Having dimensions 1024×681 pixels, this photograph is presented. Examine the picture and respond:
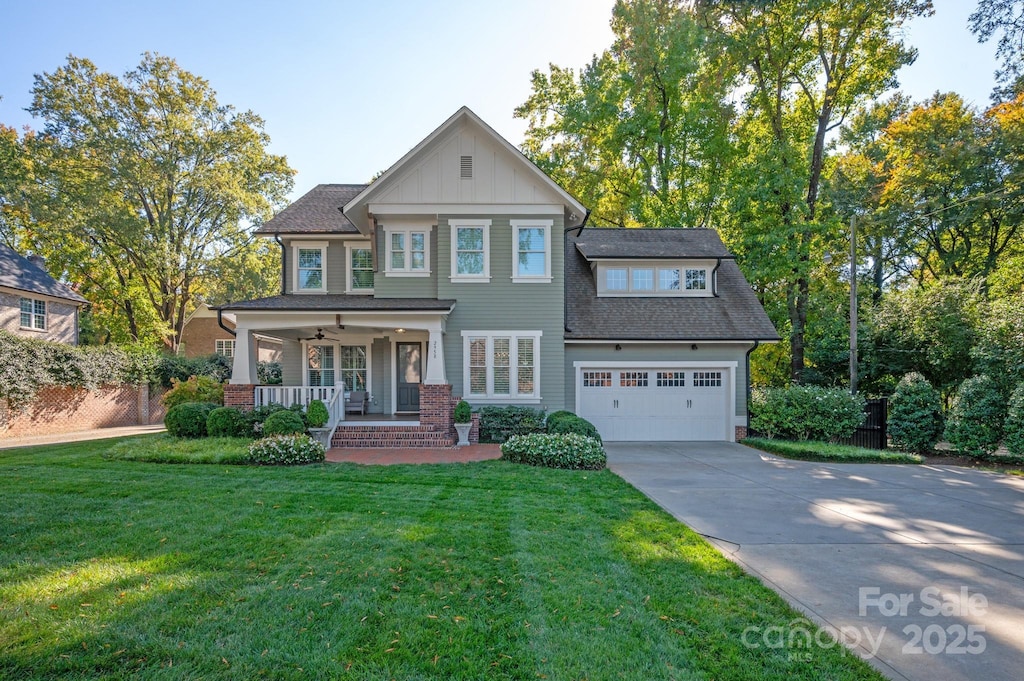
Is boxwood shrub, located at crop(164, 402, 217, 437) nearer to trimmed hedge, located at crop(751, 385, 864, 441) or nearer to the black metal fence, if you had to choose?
trimmed hedge, located at crop(751, 385, 864, 441)

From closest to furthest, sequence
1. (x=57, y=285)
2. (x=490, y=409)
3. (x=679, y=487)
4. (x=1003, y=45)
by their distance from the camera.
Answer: (x=679, y=487) < (x=1003, y=45) < (x=490, y=409) < (x=57, y=285)

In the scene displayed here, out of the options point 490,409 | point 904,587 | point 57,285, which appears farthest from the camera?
point 57,285

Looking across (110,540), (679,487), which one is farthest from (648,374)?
(110,540)

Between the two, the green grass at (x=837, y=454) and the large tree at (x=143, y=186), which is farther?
the large tree at (x=143, y=186)

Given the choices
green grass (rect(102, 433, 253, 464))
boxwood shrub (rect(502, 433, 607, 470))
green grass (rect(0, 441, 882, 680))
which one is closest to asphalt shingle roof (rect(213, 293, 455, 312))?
green grass (rect(102, 433, 253, 464))

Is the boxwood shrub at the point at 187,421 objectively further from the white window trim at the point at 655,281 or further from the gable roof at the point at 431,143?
the white window trim at the point at 655,281

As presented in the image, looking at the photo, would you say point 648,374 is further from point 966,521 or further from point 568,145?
point 568,145

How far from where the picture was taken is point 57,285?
877 inches

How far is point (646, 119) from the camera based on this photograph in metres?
20.9

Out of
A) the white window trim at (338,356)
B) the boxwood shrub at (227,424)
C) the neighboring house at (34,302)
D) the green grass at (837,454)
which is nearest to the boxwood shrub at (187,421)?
the boxwood shrub at (227,424)

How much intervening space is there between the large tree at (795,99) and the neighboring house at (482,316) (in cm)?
564

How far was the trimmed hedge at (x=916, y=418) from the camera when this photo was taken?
12938mm

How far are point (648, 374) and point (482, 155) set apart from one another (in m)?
8.14

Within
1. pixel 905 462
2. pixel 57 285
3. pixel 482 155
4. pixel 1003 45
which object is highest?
pixel 1003 45
